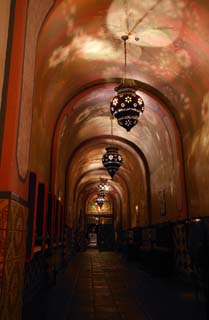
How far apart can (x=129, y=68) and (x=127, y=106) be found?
9.59 ft

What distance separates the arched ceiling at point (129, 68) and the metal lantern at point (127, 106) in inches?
64.5

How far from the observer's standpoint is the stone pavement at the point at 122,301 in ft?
16.0

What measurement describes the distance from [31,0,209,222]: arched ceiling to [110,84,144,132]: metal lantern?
164 cm

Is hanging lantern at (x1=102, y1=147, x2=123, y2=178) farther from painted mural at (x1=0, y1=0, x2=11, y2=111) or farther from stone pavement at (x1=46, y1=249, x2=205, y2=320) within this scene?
painted mural at (x1=0, y1=0, x2=11, y2=111)

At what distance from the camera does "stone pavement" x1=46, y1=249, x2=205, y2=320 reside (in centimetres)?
488

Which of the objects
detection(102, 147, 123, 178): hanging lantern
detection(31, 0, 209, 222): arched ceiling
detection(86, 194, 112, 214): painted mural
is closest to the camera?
detection(31, 0, 209, 222): arched ceiling

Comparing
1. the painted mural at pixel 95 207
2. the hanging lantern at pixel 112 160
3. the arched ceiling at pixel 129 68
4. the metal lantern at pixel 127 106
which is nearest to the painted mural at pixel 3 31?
the arched ceiling at pixel 129 68

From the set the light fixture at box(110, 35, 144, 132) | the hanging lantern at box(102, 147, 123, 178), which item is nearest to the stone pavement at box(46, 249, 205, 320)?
the light fixture at box(110, 35, 144, 132)

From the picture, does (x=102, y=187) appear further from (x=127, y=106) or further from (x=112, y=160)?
(x=127, y=106)

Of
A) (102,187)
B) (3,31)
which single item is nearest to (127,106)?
(3,31)

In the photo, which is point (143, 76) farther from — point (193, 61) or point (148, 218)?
point (148, 218)

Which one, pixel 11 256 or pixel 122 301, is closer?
pixel 11 256

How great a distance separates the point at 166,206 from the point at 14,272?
8602mm

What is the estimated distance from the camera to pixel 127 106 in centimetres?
668
